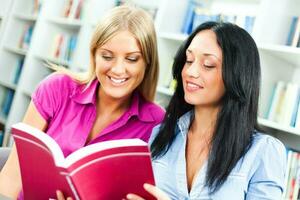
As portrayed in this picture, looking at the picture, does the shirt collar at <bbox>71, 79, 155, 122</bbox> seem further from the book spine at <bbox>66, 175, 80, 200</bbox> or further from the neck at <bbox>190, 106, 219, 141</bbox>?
the book spine at <bbox>66, 175, 80, 200</bbox>

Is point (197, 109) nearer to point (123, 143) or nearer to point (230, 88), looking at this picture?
point (230, 88)

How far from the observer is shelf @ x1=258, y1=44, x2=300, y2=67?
6.06 feet

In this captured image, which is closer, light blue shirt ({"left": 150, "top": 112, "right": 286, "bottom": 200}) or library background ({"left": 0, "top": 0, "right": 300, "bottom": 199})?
light blue shirt ({"left": 150, "top": 112, "right": 286, "bottom": 200})

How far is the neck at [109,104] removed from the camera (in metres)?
1.61

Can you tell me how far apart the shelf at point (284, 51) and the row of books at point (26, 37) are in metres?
2.51

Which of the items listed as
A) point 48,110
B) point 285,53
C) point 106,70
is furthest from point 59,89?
point 285,53

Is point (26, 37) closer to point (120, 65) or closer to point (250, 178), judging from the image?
point (120, 65)

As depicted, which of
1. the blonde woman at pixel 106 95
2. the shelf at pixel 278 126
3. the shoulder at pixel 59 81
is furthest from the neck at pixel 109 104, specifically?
the shelf at pixel 278 126

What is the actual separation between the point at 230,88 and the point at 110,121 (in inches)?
21.4

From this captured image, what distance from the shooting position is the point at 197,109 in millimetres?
1407

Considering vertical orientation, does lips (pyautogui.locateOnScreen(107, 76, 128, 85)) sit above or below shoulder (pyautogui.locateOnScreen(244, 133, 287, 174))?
above

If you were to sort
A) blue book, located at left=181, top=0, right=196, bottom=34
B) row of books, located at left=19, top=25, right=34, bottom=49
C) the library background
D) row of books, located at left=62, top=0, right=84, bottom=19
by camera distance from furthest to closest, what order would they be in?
row of books, located at left=19, top=25, right=34, bottom=49
row of books, located at left=62, top=0, right=84, bottom=19
blue book, located at left=181, top=0, right=196, bottom=34
the library background

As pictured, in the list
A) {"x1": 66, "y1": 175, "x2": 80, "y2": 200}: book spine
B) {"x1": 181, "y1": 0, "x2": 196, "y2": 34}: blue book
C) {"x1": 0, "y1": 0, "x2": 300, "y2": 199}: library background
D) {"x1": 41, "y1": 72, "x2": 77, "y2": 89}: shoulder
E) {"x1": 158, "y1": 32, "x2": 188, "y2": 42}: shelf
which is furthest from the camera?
{"x1": 181, "y1": 0, "x2": 196, "y2": 34}: blue book

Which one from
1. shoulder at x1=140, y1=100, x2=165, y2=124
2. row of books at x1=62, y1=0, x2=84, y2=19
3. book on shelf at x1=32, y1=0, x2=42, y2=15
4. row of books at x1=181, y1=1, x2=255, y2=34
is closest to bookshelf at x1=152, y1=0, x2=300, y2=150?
row of books at x1=181, y1=1, x2=255, y2=34
